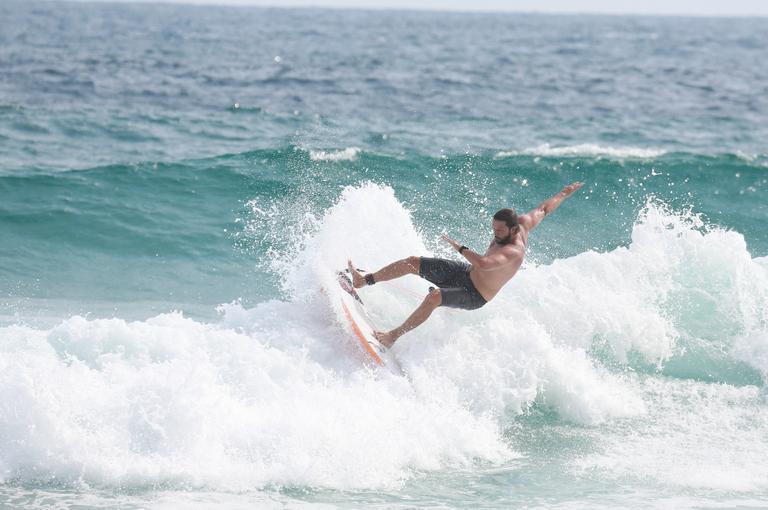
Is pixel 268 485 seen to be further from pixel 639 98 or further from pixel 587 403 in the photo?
pixel 639 98

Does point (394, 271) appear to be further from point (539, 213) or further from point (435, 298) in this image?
point (539, 213)

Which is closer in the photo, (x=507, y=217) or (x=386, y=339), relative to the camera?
(x=507, y=217)

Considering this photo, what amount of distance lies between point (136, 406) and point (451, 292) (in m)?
2.95

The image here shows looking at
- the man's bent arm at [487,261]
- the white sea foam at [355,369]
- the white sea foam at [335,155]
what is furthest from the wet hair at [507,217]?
the white sea foam at [335,155]

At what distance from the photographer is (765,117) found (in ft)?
92.9

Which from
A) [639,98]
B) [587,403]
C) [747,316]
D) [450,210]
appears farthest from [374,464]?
[639,98]

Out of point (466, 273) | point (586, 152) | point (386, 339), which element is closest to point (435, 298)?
point (466, 273)

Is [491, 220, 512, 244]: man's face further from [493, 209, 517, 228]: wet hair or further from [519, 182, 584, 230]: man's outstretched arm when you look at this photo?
[519, 182, 584, 230]: man's outstretched arm

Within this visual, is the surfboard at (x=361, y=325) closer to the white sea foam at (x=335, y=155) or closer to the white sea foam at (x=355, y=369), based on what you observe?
the white sea foam at (x=355, y=369)

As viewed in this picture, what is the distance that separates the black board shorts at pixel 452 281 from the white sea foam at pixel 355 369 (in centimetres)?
69

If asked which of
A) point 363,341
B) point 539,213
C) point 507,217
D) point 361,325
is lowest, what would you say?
point 363,341

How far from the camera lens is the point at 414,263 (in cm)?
859

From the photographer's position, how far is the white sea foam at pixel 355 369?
23.4 ft

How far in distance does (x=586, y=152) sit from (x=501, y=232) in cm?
1209
